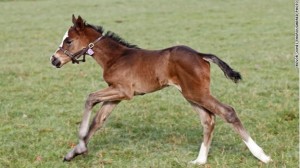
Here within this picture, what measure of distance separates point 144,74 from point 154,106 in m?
3.02

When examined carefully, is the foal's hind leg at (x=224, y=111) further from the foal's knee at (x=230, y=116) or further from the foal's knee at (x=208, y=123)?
the foal's knee at (x=208, y=123)

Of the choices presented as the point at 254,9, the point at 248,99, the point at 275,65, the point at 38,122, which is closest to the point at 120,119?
the point at 38,122

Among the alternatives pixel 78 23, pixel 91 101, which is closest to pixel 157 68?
pixel 91 101

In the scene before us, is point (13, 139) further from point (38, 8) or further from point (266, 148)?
point (38, 8)

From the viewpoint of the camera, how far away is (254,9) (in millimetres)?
24859

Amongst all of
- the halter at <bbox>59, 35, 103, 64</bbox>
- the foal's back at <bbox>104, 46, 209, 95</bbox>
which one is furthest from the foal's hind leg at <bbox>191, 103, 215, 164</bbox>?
the halter at <bbox>59, 35, 103, 64</bbox>

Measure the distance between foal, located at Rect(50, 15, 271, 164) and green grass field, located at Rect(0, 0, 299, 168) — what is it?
401mm

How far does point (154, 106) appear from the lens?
9188 millimetres

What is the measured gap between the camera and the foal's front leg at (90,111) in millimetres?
6137

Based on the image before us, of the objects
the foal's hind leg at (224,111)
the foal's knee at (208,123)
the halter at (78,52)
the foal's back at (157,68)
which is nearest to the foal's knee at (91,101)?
the foal's back at (157,68)

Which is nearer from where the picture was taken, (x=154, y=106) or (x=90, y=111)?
(x=90, y=111)

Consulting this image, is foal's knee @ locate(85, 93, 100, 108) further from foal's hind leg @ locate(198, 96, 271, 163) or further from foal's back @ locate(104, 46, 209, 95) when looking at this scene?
foal's hind leg @ locate(198, 96, 271, 163)

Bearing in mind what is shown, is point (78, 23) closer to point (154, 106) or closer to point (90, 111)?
point (90, 111)

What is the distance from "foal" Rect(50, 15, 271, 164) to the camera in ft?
19.5
